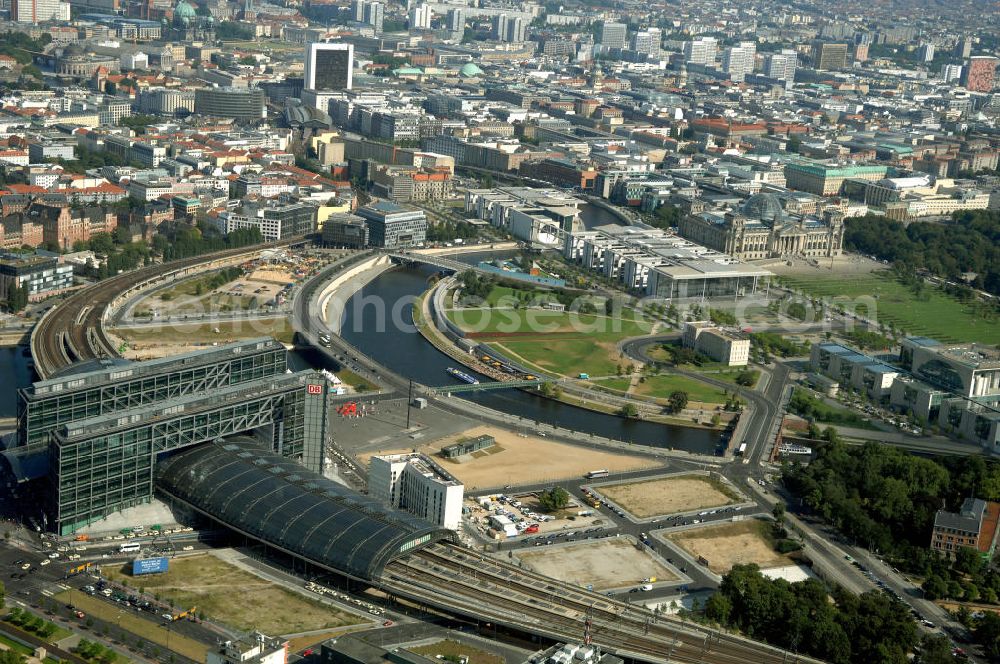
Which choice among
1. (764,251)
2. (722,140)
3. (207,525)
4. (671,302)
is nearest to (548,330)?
(671,302)

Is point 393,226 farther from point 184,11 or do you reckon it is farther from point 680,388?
point 184,11

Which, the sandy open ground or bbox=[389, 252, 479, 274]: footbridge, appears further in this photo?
bbox=[389, 252, 479, 274]: footbridge

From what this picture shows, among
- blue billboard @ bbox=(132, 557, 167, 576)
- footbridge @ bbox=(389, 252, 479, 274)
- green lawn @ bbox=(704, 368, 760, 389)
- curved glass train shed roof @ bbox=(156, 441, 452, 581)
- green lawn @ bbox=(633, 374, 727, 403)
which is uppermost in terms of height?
curved glass train shed roof @ bbox=(156, 441, 452, 581)

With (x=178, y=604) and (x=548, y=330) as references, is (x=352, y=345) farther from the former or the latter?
(x=178, y=604)

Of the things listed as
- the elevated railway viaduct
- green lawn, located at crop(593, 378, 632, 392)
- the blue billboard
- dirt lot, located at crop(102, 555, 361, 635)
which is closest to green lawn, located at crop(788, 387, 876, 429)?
green lawn, located at crop(593, 378, 632, 392)

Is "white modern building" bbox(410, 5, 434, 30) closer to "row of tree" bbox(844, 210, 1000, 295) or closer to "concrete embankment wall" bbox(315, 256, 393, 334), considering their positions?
"row of tree" bbox(844, 210, 1000, 295)

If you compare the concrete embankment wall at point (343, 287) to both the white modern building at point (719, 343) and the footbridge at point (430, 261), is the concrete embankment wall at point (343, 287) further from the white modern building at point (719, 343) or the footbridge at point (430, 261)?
the white modern building at point (719, 343)

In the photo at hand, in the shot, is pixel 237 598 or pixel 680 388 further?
pixel 680 388

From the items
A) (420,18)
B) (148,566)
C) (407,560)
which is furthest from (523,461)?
(420,18)
